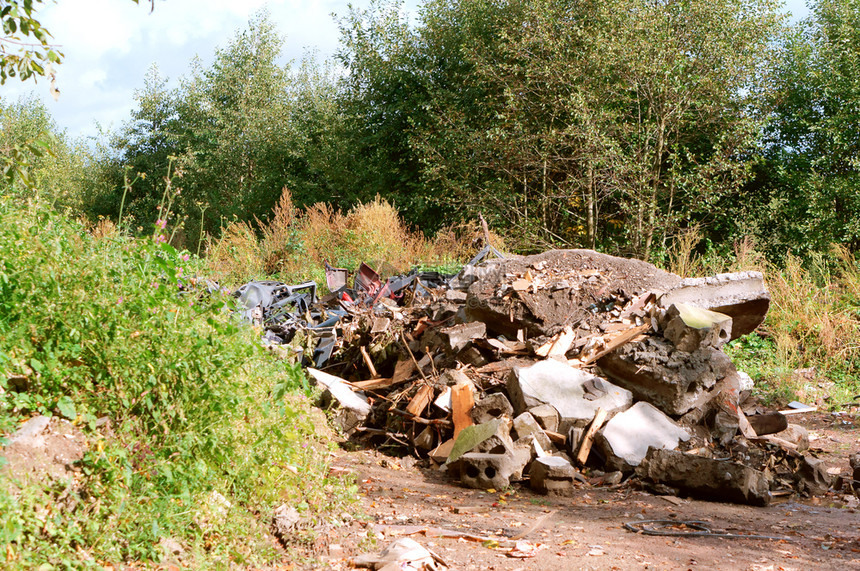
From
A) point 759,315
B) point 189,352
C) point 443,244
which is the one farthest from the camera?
point 443,244

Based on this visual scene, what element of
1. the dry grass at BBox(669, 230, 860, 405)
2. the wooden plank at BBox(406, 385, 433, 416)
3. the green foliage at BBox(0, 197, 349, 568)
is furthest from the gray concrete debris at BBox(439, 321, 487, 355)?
the dry grass at BBox(669, 230, 860, 405)

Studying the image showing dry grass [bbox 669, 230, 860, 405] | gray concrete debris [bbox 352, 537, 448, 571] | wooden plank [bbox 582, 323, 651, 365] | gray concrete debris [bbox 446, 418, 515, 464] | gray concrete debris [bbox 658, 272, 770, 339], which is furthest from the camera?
dry grass [bbox 669, 230, 860, 405]

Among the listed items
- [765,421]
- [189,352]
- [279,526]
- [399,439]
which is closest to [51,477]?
[189,352]

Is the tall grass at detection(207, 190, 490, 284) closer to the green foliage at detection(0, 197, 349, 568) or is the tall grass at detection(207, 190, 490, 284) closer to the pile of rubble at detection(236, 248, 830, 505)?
the pile of rubble at detection(236, 248, 830, 505)

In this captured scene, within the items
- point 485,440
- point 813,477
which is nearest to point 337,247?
point 485,440

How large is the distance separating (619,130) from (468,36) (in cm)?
467

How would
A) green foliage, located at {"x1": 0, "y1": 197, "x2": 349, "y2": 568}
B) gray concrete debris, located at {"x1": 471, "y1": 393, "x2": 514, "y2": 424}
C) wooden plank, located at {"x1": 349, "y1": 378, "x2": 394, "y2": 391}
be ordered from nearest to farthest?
green foliage, located at {"x1": 0, "y1": 197, "x2": 349, "y2": 568} → gray concrete debris, located at {"x1": 471, "y1": 393, "x2": 514, "y2": 424} → wooden plank, located at {"x1": 349, "y1": 378, "x2": 394, "y2": 391}

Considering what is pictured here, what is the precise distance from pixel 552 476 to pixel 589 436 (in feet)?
2.88

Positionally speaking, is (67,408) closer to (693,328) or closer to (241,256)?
(693,328)

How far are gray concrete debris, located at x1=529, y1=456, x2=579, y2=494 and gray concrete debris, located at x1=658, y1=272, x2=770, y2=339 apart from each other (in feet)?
10.5

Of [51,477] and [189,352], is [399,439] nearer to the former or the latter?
[189,352]

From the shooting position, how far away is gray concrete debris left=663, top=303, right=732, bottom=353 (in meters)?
6.66

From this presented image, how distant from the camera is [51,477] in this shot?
9.82 feet

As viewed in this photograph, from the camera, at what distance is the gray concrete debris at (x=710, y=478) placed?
5.29 meters
